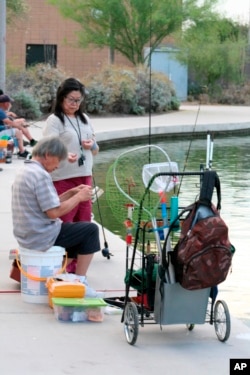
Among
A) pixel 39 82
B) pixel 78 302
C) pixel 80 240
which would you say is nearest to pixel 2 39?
pixel 39 82

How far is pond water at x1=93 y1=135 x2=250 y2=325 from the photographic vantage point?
359 inches

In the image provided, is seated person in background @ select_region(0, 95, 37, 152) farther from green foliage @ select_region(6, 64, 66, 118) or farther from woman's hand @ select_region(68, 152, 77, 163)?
green foliage @ select_region(6, 64, 66, 118)

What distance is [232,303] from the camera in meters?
8.59

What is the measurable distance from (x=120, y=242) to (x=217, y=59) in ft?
141

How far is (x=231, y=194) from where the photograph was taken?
1603 cm

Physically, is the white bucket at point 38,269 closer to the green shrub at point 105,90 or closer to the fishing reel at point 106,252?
the fishing reel at point 106,252

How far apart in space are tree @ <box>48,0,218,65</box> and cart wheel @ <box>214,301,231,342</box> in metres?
37.7

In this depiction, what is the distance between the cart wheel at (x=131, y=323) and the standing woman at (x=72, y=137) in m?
2.00

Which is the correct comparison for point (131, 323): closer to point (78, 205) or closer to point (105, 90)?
point (78, 205)

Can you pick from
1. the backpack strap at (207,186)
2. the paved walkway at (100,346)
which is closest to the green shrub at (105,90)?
the paved walkway at (100,346)

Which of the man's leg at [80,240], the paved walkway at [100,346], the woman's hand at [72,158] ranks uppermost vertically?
the woman's hand at [72,158]

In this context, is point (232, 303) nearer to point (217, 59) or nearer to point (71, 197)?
point (71, 197)

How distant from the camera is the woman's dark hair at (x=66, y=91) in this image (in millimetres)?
8328

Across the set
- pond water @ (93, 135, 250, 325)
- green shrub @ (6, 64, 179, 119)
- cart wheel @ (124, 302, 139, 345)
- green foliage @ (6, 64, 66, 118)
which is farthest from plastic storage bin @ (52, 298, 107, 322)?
green foliage @ (6, 64, 66, 118)
